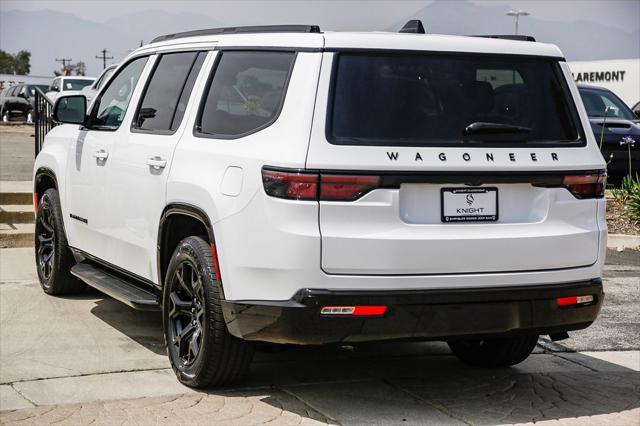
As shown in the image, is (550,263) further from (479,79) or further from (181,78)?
(181,78)

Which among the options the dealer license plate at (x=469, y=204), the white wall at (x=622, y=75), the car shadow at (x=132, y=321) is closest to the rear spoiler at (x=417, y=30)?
the dealer license plate at (x=469, y=204)

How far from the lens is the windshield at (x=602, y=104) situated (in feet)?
55.3

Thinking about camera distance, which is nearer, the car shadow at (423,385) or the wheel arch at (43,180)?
the car shadow at (423,385)

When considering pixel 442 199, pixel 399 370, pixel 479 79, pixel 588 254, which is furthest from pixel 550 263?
pixel 399 370

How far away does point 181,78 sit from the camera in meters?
6.22

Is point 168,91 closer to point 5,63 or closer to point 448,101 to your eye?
point 448,101

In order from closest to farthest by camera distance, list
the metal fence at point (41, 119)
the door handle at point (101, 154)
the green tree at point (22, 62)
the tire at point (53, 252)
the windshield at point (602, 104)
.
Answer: the door handle at point (101, 154), the tire at point (53, 252), the metal fence at point (41, 119), the windshield at point (602, 104), the green tree at point (22, 62)

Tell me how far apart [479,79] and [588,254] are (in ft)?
3.47

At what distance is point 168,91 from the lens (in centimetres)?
635

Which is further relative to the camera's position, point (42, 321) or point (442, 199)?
point (42, 321)

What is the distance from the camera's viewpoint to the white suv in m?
4.96

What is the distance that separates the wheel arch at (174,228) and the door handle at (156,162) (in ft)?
0.91

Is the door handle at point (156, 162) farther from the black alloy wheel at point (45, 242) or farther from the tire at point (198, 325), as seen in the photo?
the black alloy wheel at point (45, 242)

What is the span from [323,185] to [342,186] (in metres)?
0.09
